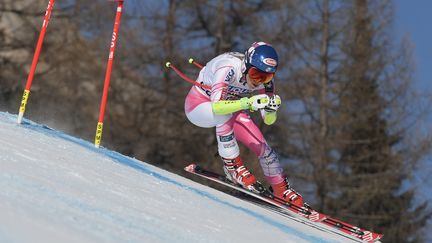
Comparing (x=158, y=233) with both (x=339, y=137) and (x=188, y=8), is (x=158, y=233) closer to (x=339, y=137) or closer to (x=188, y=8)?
(x=339, y=137)

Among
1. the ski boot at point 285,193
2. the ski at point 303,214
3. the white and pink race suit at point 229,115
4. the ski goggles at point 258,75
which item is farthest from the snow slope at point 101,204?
the ski goggles at point 258,75

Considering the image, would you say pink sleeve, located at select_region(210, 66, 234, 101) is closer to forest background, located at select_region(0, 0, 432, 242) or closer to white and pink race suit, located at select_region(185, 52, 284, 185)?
white and pink race suit, located at select_region(185, 52, 284, 185)

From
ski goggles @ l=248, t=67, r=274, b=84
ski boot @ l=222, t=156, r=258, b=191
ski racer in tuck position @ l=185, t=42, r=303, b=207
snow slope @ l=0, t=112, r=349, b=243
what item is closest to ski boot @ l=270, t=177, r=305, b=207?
ski racer in tuck position @ l=185, t=42, r=303, b=207

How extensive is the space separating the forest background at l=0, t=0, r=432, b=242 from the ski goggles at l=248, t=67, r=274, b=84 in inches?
710

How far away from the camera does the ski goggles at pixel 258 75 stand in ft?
28.5

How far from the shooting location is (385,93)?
29938 mm

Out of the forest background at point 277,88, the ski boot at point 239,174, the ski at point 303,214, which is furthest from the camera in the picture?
the forest background at point 277,88

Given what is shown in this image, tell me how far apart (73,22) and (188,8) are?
14.2 ft

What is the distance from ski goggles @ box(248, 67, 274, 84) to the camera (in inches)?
342

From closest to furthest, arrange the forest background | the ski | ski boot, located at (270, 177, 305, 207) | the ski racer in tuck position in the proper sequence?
the ski racer in tuck position
the ski
ski boot, located at (270, 177, 305, 207)
the forest background

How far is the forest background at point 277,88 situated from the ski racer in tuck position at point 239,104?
17244 millimetres

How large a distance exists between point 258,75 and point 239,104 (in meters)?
0.48

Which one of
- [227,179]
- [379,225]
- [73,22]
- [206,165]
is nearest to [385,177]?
[379,225]

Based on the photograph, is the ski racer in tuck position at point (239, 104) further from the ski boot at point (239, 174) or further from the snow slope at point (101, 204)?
the snow slope at point (101, 204)
